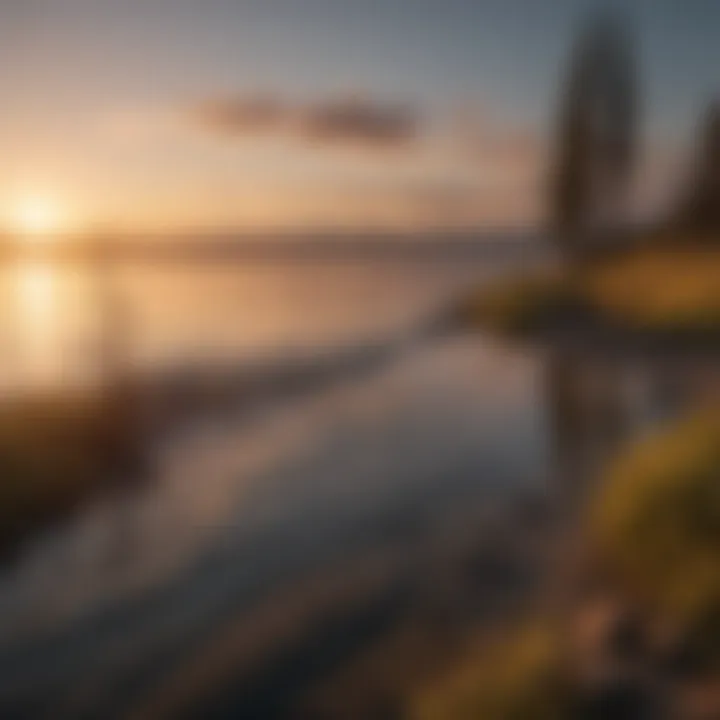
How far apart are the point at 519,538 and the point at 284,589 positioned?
11.7 inches

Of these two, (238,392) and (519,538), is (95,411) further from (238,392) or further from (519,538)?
(519,538)

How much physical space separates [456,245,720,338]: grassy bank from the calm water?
0.04 metres

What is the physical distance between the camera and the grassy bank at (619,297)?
1.18m

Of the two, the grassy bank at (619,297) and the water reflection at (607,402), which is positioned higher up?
the grassy bank at (619,297)

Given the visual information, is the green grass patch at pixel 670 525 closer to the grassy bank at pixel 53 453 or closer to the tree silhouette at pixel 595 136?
the tree silhouette at pixel 595 136

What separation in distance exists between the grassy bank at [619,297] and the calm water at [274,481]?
40 mm

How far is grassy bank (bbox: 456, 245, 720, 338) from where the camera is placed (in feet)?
3.88

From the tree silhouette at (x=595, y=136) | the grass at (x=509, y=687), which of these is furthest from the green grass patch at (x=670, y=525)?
the tree silhouette at (x=595, y=136)

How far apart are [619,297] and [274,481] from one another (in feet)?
1.68

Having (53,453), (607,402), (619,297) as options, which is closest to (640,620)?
(607,402)

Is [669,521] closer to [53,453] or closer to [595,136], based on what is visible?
[595,136]

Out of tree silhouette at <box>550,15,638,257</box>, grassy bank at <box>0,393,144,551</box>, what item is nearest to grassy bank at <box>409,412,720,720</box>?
tree silhouette at <box>550,15,638,257</box>

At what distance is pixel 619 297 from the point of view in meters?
1.20

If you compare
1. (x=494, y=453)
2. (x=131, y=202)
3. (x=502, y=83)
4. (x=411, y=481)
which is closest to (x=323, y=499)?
(x=411, y=481)
